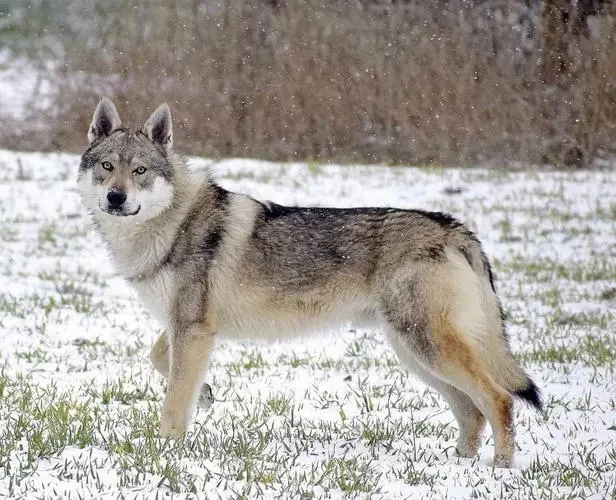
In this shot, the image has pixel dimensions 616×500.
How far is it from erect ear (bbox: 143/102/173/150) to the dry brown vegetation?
11.1 m

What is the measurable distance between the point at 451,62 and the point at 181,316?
43.0ft

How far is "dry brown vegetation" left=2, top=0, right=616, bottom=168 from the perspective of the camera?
1625 cm

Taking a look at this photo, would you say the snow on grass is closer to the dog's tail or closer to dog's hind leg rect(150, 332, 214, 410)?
dog's hind leg rect(150, 332, 214, 410)

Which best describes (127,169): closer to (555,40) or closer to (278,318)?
(278,318)

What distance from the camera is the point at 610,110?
16.1 meters

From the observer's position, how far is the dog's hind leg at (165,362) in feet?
16.6

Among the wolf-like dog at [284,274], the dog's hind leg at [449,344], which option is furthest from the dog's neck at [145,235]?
the dog's hind leg at [449,344]

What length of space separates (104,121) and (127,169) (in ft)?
1.57

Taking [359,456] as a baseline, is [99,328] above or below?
below

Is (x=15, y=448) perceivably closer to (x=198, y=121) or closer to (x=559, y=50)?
(x=198, y=121)

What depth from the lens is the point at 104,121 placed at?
16.9 feet

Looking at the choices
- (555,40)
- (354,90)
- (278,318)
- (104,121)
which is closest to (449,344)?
(278,318)

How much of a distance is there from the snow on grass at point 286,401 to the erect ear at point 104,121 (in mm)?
1484

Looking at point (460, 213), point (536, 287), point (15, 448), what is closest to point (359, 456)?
point (15, 448)
